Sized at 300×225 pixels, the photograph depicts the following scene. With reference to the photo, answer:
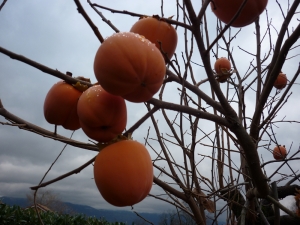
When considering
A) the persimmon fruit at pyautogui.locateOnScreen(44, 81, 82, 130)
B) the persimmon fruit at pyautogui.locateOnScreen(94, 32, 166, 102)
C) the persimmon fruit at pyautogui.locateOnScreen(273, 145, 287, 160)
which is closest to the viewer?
the persimmon fruit at pyautogui.locateOnScreen(94, 32, 166, 102)

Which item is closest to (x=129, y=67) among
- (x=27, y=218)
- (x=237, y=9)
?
(x=237, y=9)

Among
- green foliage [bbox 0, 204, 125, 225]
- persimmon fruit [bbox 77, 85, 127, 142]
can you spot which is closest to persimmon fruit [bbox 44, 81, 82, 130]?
persimmon fruit [bbox 77, 85, 127, 142]

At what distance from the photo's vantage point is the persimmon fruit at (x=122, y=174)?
0.80 metres

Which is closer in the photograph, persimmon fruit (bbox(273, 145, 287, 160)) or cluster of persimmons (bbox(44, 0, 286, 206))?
cluster of persimmons (bbox(44, 0, 286, 206))

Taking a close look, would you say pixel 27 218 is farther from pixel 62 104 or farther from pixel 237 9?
pixel 237 9

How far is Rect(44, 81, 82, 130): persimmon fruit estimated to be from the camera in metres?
1.02

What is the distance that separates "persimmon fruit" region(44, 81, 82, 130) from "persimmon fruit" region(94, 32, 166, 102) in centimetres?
30

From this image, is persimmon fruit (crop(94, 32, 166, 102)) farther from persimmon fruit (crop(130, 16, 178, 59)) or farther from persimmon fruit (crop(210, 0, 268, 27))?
persimmon fruit (crop(210, 0, 268, 27))

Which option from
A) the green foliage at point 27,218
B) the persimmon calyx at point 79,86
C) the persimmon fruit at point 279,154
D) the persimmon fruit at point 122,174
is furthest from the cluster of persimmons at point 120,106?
the green foliage at point 27,218

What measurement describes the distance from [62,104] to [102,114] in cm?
26

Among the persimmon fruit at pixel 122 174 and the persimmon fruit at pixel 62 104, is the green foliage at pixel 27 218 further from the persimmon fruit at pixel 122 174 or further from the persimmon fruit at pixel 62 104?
the persimmon fruit at pixel 122 174

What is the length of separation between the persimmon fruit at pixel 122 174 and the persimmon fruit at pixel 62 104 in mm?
271

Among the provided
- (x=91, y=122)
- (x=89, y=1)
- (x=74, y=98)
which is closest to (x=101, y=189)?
(x=91, y=122)

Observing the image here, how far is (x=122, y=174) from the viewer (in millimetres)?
801
